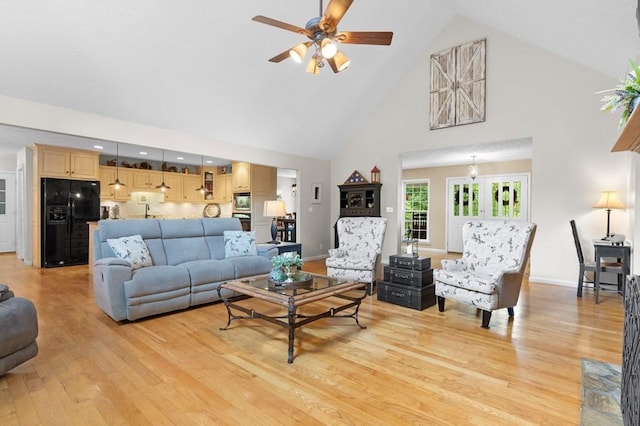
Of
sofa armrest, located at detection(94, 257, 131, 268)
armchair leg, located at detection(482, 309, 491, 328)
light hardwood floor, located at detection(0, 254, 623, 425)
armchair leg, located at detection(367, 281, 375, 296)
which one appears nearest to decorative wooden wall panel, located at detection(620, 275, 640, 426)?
light hardwood floor, located at detection(0, 254, 623, 425)

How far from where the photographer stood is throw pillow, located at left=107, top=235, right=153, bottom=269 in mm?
3520

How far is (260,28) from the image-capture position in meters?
3.89

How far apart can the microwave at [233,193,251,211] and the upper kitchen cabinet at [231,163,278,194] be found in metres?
0.14

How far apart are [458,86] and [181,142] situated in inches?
190

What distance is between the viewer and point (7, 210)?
8031 mm

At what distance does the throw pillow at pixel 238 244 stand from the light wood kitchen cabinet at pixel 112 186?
4318mm

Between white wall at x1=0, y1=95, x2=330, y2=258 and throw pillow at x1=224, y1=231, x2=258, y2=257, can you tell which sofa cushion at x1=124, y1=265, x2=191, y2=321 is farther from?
white wall at x1=0, y1=95, x2=330, y2=258

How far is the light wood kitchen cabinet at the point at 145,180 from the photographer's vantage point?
24.9 feet

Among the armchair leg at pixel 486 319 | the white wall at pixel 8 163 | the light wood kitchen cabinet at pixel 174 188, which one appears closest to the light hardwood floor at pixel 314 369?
the armchair leg at pixel 486 319

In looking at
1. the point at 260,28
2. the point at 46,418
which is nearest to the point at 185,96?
the point at 260,28

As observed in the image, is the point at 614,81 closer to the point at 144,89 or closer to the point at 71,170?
the point at 144,89

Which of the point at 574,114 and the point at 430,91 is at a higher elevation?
the point at 430,91

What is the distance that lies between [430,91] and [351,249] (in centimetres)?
345

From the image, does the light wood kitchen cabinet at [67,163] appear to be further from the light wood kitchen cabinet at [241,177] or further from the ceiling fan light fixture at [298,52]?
the ceiling fan light fixture at [298,52]
